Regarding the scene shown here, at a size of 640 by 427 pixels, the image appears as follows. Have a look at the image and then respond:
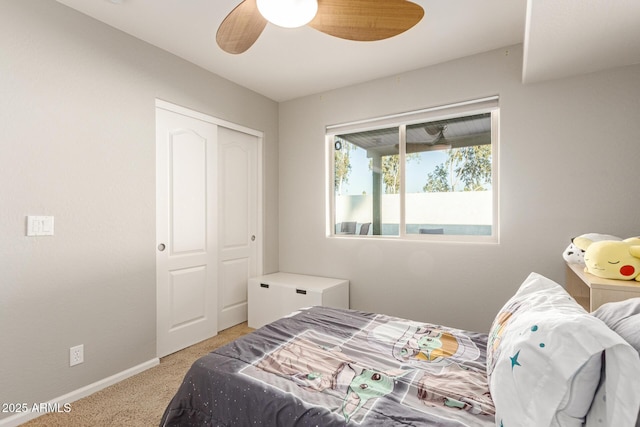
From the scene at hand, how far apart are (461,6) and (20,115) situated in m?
2.84

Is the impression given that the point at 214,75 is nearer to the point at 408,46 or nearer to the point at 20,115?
the point at 20,115

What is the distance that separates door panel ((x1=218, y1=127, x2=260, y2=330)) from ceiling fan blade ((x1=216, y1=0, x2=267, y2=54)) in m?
1.57

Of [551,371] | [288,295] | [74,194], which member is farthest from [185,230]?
[551,371]

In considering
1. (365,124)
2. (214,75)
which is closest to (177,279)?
(214,75)

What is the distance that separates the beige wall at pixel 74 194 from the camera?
1.85m

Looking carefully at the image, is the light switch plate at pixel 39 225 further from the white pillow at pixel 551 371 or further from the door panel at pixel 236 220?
the white pillow at pixel 551 371

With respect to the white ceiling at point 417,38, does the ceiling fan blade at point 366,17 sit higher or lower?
lower

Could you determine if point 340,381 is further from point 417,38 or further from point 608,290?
point 417,38

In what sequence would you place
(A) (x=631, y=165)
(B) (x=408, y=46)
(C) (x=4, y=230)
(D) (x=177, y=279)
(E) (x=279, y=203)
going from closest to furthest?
(C) (x=4, y=230)
(A) (x=631, y=165)
(B) (x=408, y=46)
(D) (x=177, y=279)
(E) (x=279, y=203)

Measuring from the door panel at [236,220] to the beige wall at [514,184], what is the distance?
95 centimetres

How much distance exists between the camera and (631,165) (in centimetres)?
225

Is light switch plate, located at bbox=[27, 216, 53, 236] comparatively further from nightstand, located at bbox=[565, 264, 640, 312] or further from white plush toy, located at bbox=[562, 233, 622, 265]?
white plush toy, located at bbox=[562, 233, 622, 265]

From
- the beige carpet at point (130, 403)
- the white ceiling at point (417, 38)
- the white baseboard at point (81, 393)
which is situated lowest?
the beige carpet at point (130, 403)

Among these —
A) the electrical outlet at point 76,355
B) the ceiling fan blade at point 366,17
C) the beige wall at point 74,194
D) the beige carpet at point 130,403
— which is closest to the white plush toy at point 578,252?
the ceiling fan blade at point 366,17
